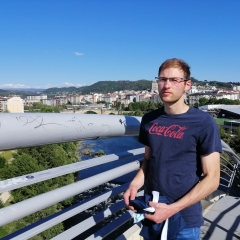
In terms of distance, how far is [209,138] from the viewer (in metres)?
1.02

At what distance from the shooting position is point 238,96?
82.0 meters

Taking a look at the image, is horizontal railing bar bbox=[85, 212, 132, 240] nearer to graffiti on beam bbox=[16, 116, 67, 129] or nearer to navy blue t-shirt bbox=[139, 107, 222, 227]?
navy blue t-shirt bbox=[139, 107, 222, 227]

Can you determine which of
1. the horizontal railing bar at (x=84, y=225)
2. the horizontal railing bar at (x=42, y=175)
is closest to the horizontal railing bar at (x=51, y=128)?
the horizontal railing bar at (x=42, y=175)

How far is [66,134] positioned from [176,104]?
0.43 metres

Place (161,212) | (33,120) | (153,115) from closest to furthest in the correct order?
(33,120) < (161,212) < (153,115)

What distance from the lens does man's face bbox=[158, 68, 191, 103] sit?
1103 millimetres

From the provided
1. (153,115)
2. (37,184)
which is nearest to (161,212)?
(153,115)

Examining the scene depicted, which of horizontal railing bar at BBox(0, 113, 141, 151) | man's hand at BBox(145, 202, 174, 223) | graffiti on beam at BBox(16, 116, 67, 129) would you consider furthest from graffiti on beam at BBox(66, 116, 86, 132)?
man's hand at BBox(145, 202, 174, 223)

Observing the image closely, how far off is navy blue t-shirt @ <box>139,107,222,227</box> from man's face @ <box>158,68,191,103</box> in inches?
2.7

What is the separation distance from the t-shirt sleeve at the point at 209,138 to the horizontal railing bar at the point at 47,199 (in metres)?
0.42

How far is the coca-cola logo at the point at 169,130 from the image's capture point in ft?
3.47

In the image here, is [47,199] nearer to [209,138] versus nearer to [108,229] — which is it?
[108,229]

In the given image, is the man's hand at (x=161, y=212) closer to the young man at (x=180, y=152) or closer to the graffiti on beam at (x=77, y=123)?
the young man at (x=180, y=152)

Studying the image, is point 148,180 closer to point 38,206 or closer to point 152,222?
point 152,222
